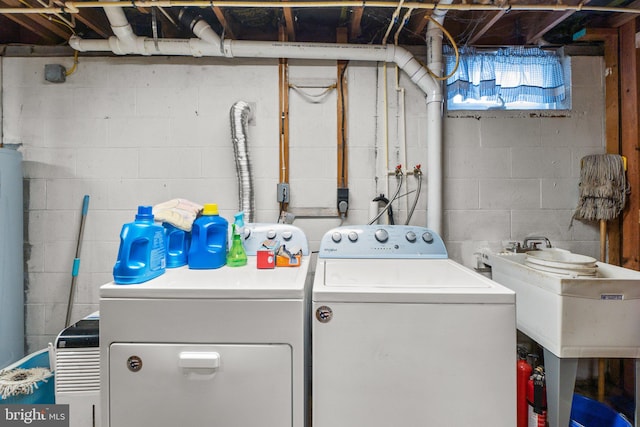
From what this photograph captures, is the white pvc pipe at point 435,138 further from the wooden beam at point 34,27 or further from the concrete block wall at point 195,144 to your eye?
the wooden beam at point 34,27

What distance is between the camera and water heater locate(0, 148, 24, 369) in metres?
1.92

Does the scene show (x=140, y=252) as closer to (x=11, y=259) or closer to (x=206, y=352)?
(x=206, y=352)

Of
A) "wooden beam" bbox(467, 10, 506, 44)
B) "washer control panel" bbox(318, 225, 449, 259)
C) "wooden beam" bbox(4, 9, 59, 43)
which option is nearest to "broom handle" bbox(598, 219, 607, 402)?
"washer control panel" bbox(318, 225, 449, 259)

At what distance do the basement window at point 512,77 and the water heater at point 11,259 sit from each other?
280 centimetres

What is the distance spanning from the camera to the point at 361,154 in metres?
2.15

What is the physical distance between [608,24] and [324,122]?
1943 mm

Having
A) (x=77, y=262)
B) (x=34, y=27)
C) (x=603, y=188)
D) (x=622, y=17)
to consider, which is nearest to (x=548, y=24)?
(x=622, y=17)

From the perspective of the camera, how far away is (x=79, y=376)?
1.38m

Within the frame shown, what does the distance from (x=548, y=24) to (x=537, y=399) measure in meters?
2.13

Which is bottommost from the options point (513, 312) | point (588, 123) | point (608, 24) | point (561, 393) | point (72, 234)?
point (561, 393)

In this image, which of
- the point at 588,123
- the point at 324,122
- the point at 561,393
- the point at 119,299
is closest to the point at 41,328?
the point at 119,299

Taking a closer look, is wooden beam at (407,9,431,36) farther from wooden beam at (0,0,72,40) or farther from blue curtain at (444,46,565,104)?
wooden beam at (0,0,72,40)

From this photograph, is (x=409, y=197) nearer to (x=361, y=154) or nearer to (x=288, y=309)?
(x=361, y=154)

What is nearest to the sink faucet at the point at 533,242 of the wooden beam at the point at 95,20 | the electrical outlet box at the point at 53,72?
the wooden beam at the point at 95,20
